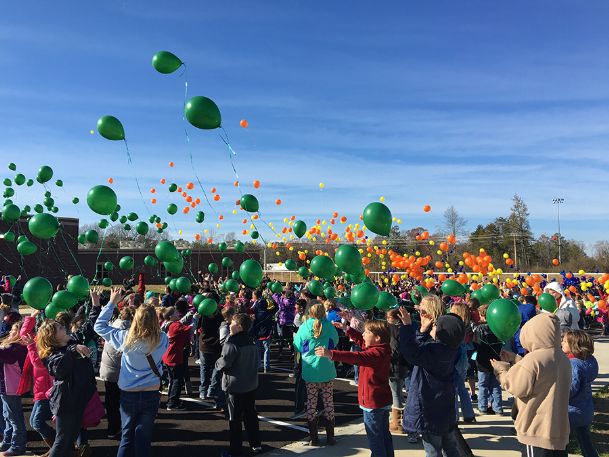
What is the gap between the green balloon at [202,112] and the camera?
6.11 meters

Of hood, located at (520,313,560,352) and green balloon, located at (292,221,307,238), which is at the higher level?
green balloon, located at (292,221,307,238)

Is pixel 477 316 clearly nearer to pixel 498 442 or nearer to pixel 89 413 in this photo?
pixel 498 442

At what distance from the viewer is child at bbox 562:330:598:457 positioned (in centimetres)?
434

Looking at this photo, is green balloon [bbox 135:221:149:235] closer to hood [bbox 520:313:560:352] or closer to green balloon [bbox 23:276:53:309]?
green balloon [bbox 23:276:53:309]

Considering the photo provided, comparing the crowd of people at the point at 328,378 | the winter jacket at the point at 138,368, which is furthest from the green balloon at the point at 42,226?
the winter jacket at the point at 138,368

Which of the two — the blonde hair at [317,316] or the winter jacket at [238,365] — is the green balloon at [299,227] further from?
the winter jacket at [238,365]

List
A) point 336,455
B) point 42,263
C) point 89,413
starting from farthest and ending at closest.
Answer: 1. point 42,263
2. point 336,455
3. point 89,413

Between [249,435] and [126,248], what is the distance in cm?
4337

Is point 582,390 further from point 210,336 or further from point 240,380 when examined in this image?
point 210,336

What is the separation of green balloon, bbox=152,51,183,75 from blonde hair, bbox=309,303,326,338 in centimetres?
360

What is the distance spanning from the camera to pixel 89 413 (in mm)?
4988

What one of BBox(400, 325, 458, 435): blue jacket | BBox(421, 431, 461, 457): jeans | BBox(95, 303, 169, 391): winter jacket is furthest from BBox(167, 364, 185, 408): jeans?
BBox(421, 431, 461, 457): jeans

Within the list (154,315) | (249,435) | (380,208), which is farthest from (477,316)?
(154,315)

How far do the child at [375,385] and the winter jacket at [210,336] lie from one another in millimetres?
3443
